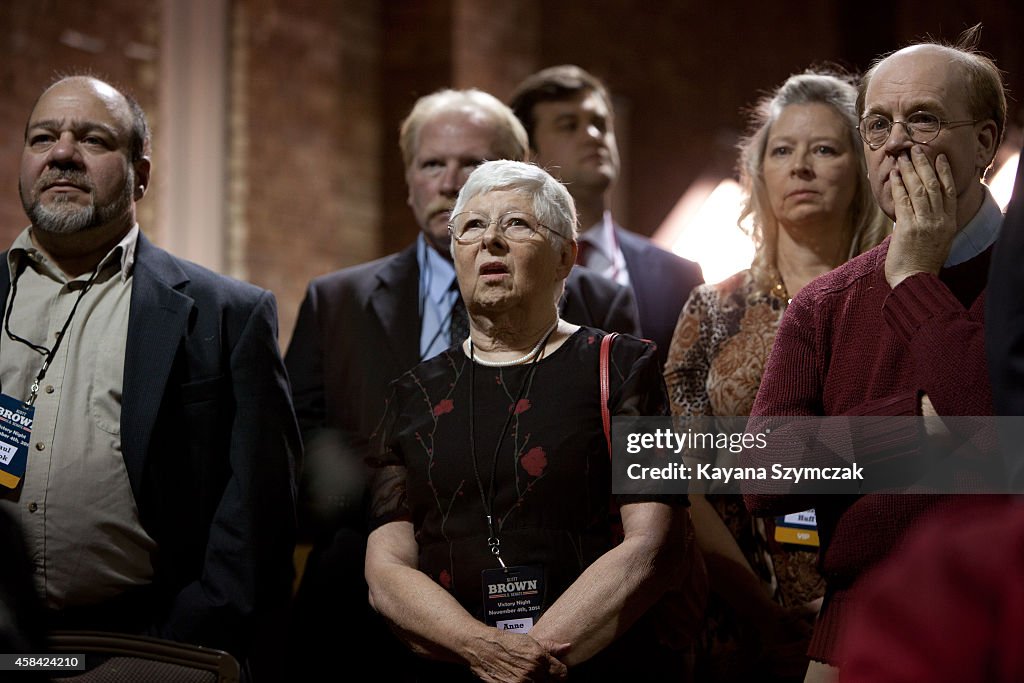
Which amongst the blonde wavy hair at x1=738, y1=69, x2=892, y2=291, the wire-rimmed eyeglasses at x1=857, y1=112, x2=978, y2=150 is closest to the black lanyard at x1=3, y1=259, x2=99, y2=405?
the blonde wavy hair at x1=738, y1=69, x2=892, y2=291

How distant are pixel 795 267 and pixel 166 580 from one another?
1.58 metres

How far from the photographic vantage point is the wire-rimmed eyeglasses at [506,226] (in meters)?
2.34

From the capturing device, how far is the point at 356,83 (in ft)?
20.0

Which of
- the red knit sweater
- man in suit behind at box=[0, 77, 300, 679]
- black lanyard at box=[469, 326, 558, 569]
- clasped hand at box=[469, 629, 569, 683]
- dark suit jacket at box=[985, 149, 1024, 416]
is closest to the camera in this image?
dark suit jacket at box=[985, 149, 1024, 416]

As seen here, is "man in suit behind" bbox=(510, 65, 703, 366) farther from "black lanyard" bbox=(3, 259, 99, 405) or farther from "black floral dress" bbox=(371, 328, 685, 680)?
"black lanyard" bbox=(3, 259, 99, 405)

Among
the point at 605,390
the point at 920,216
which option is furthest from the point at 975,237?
the point at 605,390

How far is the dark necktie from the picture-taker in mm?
2918

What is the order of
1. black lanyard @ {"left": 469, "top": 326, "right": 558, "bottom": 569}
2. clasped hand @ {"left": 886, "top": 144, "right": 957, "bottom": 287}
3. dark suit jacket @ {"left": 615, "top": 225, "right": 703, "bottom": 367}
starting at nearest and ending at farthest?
clasped hand @ {"left": 886, "top": 144, "right": 957, "bottom": 287} < black lanyard @ {"left": 469, "top": 326, "right": 558, "bottom": 569} < dark suit jacket @ {"left": 615, "top": 225, "right": 703, "bottom": 367}

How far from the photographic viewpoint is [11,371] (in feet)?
8.23

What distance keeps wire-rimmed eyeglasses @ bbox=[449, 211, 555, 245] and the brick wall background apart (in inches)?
121

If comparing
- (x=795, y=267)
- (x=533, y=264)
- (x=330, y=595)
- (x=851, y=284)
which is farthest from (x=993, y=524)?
(x=330, y=595)

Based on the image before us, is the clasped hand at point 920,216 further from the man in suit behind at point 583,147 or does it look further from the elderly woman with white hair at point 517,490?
the man in suit behind at point 583,147

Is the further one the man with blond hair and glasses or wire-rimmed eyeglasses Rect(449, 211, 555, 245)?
wire-rimmed eyeglasses Rect(449, 211, 555, 245)

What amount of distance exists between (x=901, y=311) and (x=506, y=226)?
828 millimetres
